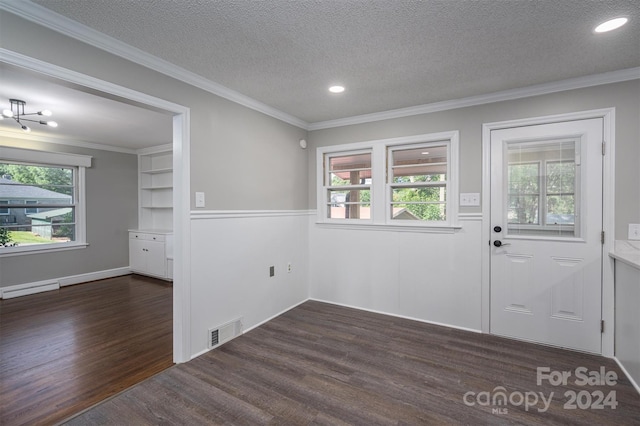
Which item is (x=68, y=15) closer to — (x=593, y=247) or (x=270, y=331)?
(x=270, y=331)

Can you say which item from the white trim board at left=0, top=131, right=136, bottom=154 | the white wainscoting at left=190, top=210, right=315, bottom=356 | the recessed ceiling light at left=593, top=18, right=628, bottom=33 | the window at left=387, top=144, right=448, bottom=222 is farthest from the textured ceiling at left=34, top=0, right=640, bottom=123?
the white trim board at left=0, top=131, right=136, bottom=154

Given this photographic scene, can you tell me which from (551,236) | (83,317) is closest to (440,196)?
(551,236)

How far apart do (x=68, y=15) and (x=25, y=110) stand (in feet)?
9.13

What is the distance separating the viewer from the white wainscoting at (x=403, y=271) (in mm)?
3064

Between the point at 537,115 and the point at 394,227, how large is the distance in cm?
176

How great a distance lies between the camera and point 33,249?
462 centimetres

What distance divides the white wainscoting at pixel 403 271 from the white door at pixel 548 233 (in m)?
0.22

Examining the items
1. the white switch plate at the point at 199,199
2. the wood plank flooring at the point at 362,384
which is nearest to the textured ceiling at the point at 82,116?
the white switch plate at the point at 199,199

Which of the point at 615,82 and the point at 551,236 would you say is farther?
the point at 551,236

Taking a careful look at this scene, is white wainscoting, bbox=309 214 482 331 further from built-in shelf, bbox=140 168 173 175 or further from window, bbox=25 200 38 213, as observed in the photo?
window, bbox=25 200 38 213

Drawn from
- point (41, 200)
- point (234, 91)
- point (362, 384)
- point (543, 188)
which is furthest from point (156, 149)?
point (543, 188)

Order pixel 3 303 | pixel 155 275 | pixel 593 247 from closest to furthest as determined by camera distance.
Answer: pixel 593 247 < pixel 3 303 < pixel 155 275

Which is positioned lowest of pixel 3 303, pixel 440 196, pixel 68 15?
pixel 3 303

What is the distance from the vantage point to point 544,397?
6.60ft
